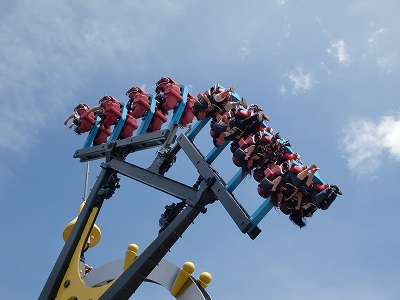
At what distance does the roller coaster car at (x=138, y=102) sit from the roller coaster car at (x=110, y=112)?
0.65 feet

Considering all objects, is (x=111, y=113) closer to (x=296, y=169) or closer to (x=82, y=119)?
(x=82, y=119)

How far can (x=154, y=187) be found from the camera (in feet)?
26.7

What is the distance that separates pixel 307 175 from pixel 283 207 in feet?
1.53

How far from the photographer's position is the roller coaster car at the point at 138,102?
9516mm

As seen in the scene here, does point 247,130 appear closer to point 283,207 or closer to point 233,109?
point 233,109

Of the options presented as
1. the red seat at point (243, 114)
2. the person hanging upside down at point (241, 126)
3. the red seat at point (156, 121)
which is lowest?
the person hanging upside down at point (241, 126)

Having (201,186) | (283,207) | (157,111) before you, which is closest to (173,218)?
(201,186)

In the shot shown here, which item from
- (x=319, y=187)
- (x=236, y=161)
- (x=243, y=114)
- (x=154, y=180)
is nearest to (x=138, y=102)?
(x=154, y=180)

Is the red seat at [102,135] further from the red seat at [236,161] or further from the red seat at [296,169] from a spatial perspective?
the red seat at [296,169]

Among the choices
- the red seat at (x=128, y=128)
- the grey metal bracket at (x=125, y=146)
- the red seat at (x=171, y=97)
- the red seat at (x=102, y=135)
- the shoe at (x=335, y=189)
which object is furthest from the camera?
the red seat at (x=102, y=135)

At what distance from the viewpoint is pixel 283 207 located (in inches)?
289

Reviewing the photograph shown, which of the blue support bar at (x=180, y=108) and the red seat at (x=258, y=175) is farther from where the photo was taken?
the blue support bar at (x=180, y=108)

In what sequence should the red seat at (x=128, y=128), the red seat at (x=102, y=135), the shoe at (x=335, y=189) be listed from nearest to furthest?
the shoe at (x=335, y=189), the red seat at (x=128, y=128), the red seat at (x=102, y=135)

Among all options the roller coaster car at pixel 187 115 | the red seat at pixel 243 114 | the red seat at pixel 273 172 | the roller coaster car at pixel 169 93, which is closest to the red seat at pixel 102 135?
the roller coaster car at pixel 169 93
